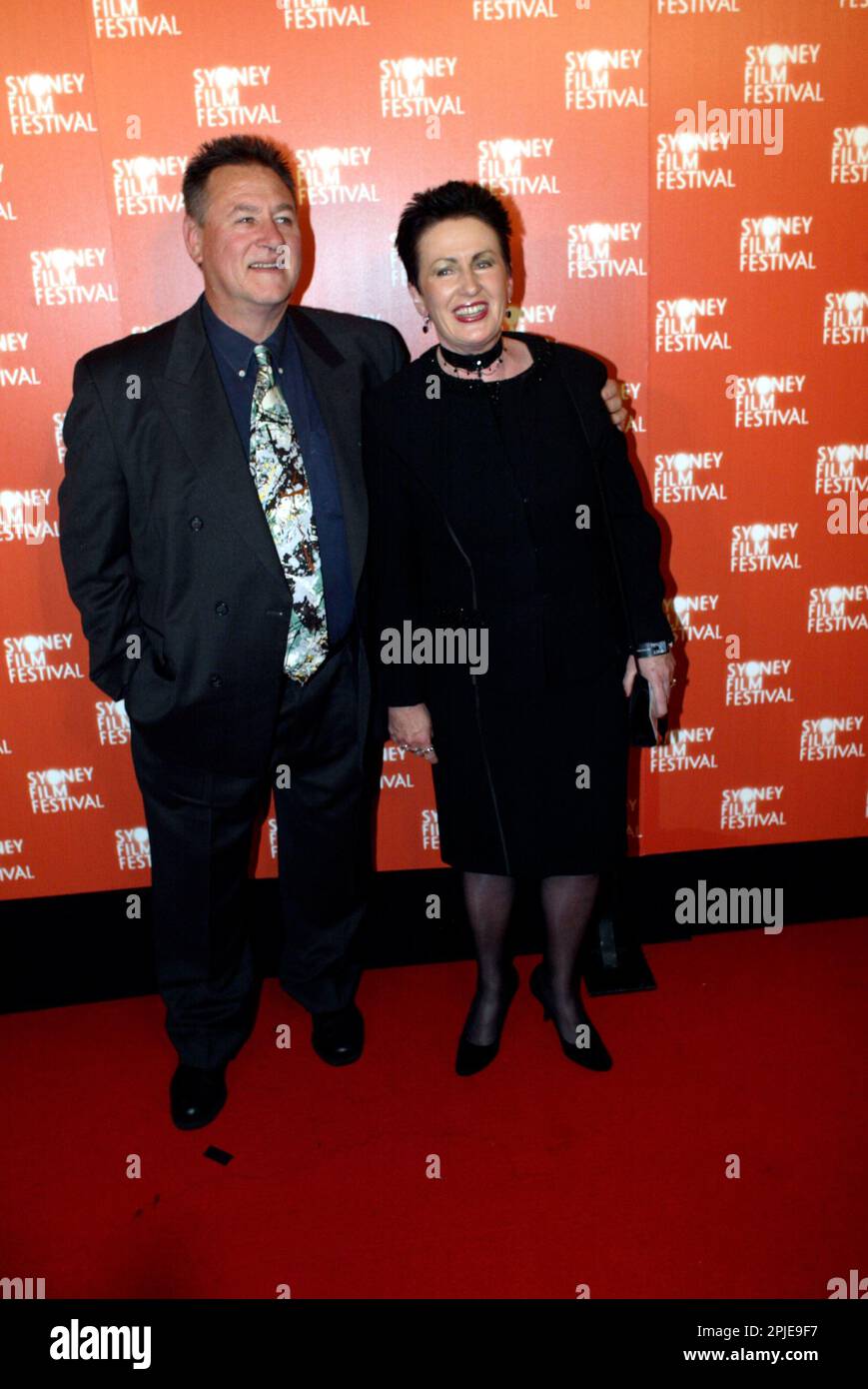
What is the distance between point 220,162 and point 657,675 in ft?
4.76

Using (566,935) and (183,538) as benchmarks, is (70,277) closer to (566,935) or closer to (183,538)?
(183,538)

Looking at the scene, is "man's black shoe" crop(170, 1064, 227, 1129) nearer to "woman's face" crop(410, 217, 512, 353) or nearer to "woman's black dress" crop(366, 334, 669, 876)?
"woman's black dress" crop(366, 334, 669, 876)

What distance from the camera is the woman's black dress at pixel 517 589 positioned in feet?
7.39

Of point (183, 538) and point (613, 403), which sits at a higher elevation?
point (613, 403)

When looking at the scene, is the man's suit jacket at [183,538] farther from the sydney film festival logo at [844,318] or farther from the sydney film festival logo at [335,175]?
the sydney film festival logo at [844,318]

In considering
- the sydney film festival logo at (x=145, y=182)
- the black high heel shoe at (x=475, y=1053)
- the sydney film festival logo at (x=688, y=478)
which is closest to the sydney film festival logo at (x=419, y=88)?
the sydney film festival logo at (x=145, y=182)

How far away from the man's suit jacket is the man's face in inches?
5.8

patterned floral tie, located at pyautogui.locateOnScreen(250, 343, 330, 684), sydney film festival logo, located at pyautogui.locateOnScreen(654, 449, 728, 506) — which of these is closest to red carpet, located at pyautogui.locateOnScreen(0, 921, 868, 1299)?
patterned floral tie, located at pyautogui.locateOnScreen(250, 343, 330, 684)

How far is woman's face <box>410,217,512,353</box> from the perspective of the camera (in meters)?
2.16

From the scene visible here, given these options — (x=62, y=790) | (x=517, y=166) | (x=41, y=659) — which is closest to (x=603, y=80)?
(x=517, y=166)

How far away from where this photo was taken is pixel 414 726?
2.48 m

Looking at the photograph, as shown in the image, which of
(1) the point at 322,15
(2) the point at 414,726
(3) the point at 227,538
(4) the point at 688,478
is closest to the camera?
(3) the point at 227,538
